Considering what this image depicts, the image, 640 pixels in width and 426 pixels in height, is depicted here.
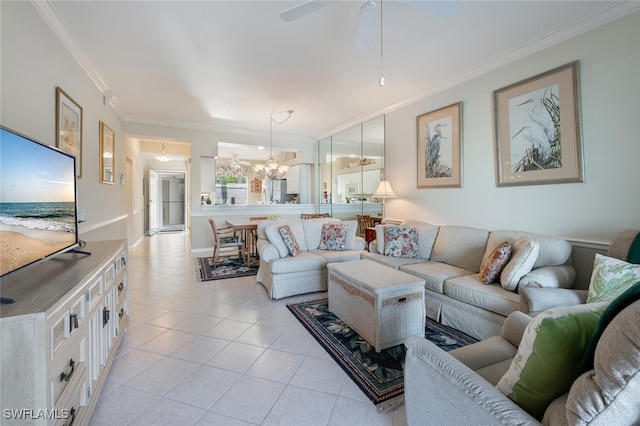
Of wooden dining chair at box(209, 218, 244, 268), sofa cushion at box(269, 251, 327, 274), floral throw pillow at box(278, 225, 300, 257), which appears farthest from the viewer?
wooden dining chair at box(209, 218, 244, 268)

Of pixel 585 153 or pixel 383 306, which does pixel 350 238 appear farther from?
pixel 585 153

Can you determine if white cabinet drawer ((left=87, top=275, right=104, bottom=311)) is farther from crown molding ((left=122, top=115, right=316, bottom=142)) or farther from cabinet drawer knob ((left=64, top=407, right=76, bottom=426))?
crown molding ((left=122, top=115, right=316, bottom=142))

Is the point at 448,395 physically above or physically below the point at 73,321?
below

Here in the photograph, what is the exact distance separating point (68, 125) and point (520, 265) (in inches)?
172

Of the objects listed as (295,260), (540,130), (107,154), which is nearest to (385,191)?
(295,260)

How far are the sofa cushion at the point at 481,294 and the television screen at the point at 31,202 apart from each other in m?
2.92

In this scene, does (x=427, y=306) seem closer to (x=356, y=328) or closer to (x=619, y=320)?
(x=356, y=328)

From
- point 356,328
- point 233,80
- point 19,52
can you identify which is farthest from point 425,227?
point 19,52

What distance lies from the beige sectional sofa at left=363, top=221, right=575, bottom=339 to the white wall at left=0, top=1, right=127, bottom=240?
3.40m

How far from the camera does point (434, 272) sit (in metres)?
2.74

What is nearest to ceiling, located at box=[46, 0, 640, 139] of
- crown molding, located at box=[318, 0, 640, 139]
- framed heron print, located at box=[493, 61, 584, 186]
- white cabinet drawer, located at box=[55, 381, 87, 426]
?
crown molding, located at box=[318, 0, 640, 139]

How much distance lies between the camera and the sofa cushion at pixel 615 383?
60 cm

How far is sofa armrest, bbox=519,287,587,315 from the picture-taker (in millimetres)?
1818

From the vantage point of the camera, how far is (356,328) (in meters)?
2.38
